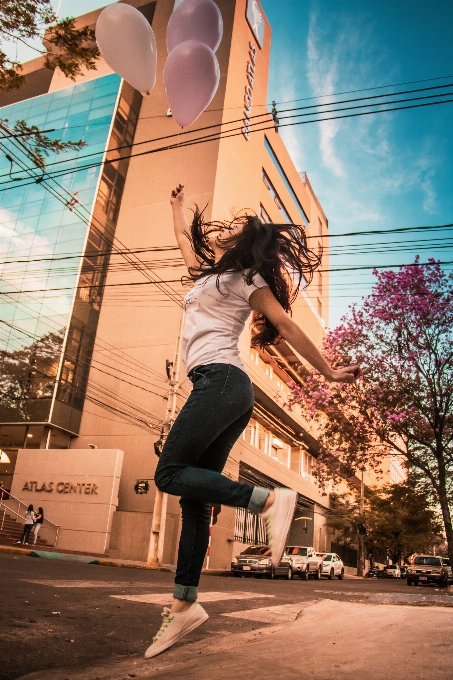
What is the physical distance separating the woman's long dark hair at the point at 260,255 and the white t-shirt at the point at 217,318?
4 centimetres

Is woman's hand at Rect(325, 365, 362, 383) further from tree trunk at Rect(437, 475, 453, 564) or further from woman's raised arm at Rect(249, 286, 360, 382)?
tree trunk at Rect(437, 475, 453, 564)

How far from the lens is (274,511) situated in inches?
81.4

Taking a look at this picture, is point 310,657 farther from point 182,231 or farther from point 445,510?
point 445,510

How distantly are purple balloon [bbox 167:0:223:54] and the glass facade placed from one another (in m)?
19.2

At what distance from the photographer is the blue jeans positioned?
2045 mm

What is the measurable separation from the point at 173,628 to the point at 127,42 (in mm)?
4899

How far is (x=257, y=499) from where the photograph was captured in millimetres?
2039

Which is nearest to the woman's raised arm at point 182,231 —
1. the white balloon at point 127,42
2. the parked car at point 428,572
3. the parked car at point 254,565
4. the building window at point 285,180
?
the white balloon at point 127,42

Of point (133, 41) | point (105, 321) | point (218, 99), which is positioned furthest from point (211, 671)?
point (218, 99)

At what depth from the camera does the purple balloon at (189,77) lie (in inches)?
160

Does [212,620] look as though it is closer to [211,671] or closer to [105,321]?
[211,671]

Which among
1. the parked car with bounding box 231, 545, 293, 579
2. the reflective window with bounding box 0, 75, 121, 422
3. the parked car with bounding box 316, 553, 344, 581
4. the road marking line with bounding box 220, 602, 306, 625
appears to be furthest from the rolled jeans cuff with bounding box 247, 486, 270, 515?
the parked car with bounding box 316, 553, 344, 581

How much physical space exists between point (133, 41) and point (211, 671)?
5109 mm

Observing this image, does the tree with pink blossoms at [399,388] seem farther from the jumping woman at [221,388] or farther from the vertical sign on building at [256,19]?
the vertical sign on building at [256,19]
